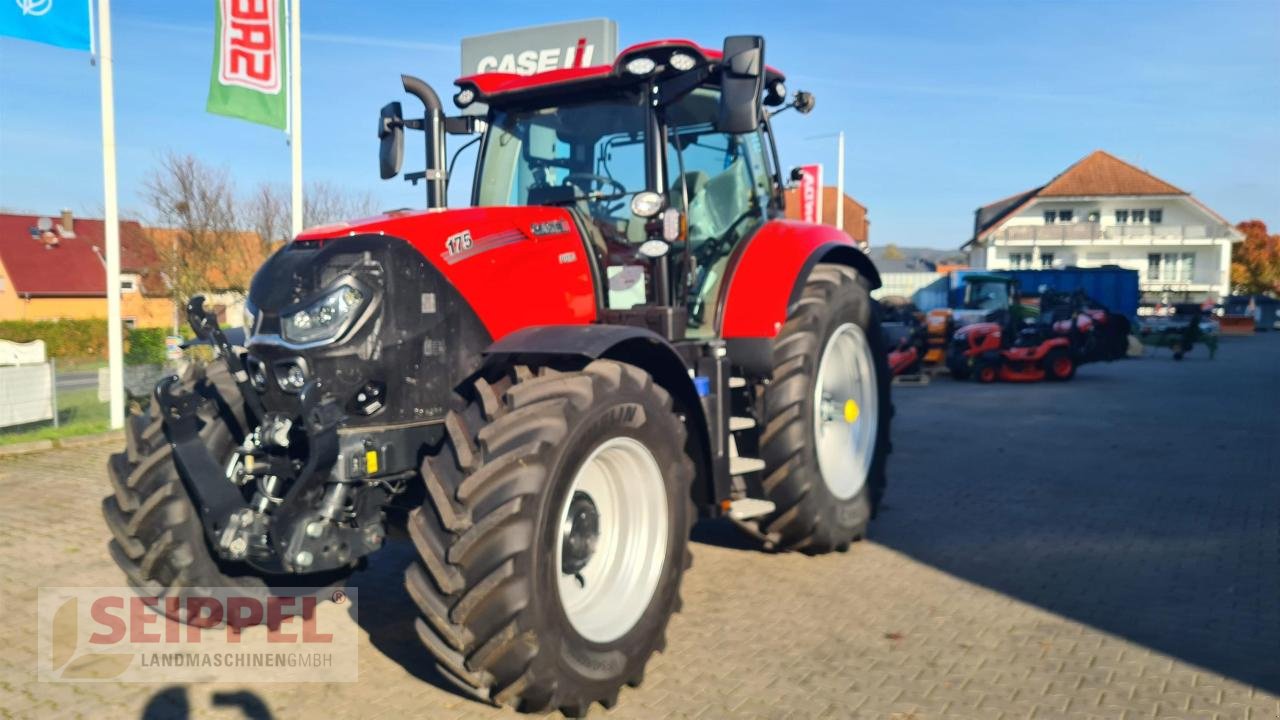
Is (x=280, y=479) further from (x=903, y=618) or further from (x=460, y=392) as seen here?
(x=903, y=618)

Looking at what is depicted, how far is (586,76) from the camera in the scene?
4.96m

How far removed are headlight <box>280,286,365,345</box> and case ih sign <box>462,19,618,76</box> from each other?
14.5 ft

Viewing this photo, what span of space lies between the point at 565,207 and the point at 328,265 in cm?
143

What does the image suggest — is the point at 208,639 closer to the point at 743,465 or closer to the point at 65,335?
the point at 743,465

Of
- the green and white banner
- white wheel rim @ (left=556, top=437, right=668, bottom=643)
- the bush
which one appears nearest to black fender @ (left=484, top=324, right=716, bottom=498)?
white wheel rim @ (left=556, top=437, right=668, bottom=643)

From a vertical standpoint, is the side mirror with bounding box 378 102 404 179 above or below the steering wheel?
above

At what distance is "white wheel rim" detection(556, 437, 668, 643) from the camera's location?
3.99 m

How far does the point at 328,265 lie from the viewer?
12.6 ft

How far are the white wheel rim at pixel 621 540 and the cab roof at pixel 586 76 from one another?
193 centimetres

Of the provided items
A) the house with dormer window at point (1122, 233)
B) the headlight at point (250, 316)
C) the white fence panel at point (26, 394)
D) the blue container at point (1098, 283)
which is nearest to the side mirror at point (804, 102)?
the headlight at point (250, 316)

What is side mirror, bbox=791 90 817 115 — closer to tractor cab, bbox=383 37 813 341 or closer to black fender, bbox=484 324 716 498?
tractor cab, bbox=383 37 813 341

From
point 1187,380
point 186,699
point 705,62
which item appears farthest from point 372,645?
point 1187,380

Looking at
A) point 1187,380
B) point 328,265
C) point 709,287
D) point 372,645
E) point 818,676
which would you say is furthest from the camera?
point 1187,380

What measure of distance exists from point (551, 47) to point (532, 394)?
17.8 ft
